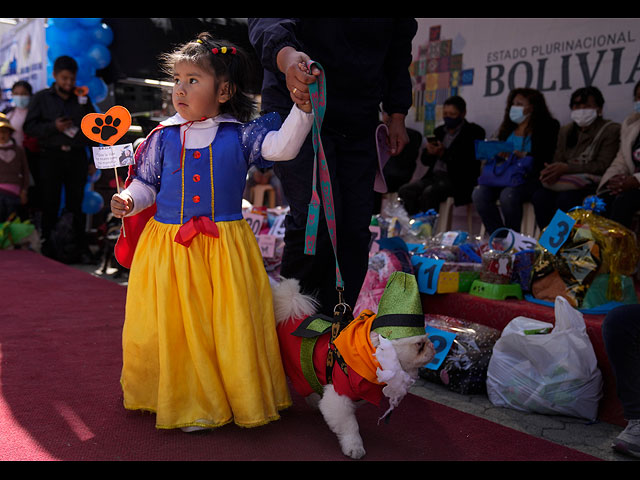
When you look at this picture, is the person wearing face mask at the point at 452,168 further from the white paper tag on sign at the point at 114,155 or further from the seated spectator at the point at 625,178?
the white paper tag on sign at the point at 114,155

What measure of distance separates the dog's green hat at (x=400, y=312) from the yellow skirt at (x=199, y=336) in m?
0.37

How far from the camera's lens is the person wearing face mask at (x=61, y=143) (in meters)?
5.05

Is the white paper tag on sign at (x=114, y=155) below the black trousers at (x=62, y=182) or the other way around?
the other way around

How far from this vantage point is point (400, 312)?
4.94 ft

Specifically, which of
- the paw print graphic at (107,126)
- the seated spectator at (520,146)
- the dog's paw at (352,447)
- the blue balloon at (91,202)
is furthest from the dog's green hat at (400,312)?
the blue balloon at (91,202)

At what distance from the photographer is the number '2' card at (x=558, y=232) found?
254 cm

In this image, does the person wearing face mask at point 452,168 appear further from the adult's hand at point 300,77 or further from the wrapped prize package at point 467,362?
the adult's hand at point 300,77

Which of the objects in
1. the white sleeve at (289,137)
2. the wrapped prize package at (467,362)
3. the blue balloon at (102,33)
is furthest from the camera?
the blue balloon at (102,33)

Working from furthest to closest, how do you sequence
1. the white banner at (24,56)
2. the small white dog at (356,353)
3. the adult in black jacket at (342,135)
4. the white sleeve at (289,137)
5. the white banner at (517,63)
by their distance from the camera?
the white banner at (24,56) < the white banner at (517,63) < the adult in black jacket at (342,135) < the white sleeve at (289,137) < the small white dog at (356,353)

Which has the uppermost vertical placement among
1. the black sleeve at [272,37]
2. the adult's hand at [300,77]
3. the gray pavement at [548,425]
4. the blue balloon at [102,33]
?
the blue balloon at [102,33]

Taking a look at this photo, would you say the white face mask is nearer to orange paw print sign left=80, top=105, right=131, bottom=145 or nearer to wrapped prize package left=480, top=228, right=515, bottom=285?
wrapped prize package left=480, top=228, right=515, bottom=285

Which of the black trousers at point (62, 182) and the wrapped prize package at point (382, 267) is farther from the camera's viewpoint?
the black trousers at point (62, 182)

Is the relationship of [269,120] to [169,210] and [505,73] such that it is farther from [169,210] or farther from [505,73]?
[505,73]
